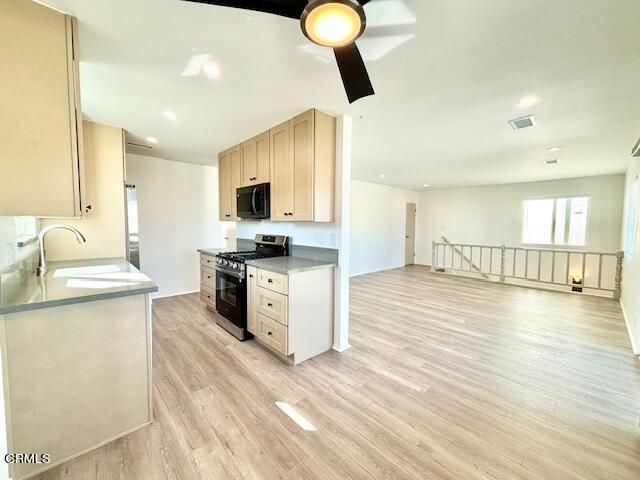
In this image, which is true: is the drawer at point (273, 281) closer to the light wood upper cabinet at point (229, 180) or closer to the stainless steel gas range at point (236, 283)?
the stainless steel gas range at point (236, 283)

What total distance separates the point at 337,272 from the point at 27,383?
2278 millimetres

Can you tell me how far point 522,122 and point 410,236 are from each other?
6261mm

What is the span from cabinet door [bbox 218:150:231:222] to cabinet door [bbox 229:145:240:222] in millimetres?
115

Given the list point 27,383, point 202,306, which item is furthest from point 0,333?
point 202,306

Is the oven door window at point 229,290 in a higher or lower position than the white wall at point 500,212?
lower

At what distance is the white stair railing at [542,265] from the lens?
18.4 feet

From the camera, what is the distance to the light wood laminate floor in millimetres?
1465

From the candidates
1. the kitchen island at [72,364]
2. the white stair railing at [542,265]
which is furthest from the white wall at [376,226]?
the kitchen island at [72,364]

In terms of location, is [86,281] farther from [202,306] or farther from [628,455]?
[628,455]

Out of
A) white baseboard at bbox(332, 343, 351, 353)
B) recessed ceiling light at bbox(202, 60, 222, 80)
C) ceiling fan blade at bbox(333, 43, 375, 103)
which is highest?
recessed ceiling light at bbox(202, 60, 222, 80)

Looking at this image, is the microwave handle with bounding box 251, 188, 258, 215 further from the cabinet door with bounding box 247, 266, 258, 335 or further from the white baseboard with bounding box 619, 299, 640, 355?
the white baseboard with bounding box 619, 299, 640, 355

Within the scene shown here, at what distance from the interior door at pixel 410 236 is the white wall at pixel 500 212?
0.20 meters

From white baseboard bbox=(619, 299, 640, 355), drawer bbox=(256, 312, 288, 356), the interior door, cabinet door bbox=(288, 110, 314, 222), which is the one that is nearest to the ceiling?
cabinet door bbox=(288, 110, 314, 222)

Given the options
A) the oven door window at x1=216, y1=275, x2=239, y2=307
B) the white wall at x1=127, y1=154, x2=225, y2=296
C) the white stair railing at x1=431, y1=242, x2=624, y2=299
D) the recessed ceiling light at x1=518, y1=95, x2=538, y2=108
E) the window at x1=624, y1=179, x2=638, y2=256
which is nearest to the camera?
the recessed ceiling light at x1=518, y1=95, x2=538, y2=108
